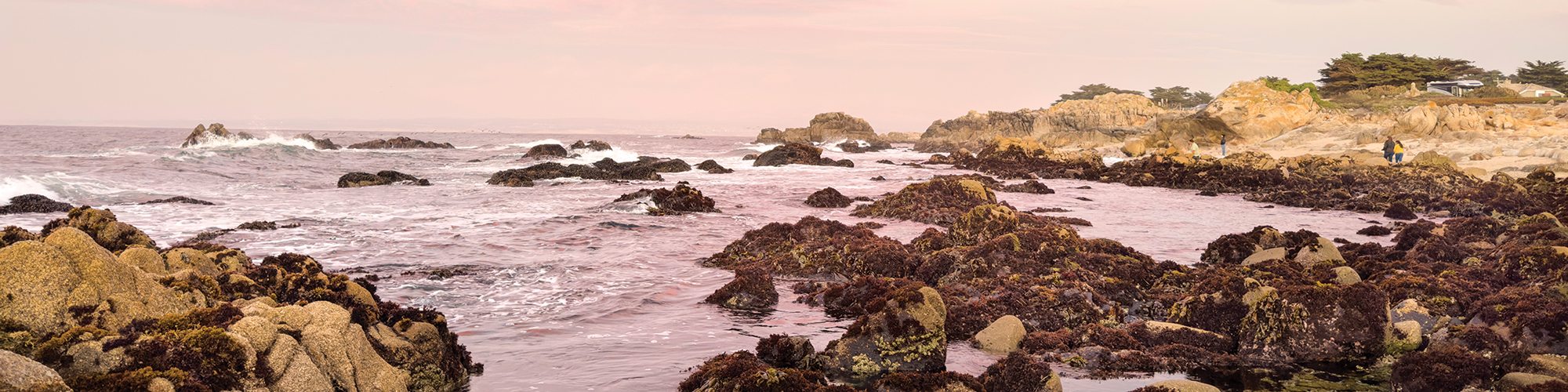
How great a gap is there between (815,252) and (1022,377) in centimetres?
771

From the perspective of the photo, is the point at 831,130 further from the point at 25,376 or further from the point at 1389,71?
the point at 25,376

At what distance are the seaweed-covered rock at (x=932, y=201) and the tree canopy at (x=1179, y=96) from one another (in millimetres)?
103136

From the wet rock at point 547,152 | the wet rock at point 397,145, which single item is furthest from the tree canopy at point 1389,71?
the wet rock at point 397,145

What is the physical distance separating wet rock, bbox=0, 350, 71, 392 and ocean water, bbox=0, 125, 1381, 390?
3475mm

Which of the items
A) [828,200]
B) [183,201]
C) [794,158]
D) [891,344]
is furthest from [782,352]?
[794,158]

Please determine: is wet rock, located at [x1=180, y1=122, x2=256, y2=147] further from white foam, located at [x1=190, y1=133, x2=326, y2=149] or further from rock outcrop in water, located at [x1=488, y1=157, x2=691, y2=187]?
rock outcrop in water, located at [x1=488, y1=157, x2=691, y2=187]

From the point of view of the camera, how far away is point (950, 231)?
53.6 ft

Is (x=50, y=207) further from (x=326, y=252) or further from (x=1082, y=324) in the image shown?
(x=1082, y=324)

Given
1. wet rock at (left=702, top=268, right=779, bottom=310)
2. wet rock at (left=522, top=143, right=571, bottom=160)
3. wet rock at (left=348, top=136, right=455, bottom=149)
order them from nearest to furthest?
wet rock at (left=702, top=268, right=779, bottom=310) < wet rock at (left=522, top=143, right=571, bottom=160) < wet rock at (left=348, top=136, right=455, bottom=149)

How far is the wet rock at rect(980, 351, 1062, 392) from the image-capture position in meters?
7.65

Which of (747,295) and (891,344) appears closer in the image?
(891,344)

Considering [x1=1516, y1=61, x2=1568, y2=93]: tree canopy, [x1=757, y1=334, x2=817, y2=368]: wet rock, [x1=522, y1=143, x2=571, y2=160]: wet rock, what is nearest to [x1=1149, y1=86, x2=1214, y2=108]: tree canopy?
[x1=1516, y1=61, x2=1568, y2=93]: tree canopy

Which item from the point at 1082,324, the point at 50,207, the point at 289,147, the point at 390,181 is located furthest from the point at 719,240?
the point at 289,147

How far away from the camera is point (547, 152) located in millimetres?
58938
